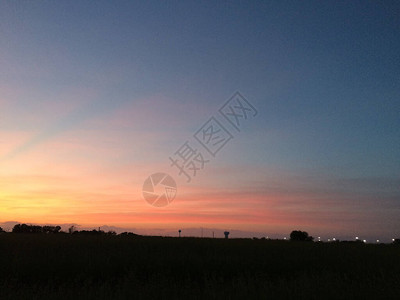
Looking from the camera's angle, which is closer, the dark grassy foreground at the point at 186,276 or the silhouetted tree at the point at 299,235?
the dark grassy foreground at the point at 186,276

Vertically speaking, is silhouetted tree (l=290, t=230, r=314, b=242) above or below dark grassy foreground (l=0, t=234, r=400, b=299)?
above

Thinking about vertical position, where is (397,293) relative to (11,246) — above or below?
below

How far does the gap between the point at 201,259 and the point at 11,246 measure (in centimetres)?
1354

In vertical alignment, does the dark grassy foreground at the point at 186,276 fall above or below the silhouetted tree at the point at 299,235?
below

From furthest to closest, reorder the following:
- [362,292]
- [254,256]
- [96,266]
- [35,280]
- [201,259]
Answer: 1. [254,256]
2. [201,259]
3. [96,266]
4. [35,280]
5. [362,292]

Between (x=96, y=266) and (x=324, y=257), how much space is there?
51.4ft

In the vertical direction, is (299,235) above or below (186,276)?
above

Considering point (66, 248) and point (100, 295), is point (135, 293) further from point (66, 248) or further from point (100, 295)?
point (66, 248)

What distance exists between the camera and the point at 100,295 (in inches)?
526

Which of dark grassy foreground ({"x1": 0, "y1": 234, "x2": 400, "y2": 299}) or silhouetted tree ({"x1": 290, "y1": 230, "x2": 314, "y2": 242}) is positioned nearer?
dark grassy foreground ({"x1": 0, "y1": 234, "x2": 400, "y2": 299})

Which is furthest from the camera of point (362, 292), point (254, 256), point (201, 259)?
point (254, 256)

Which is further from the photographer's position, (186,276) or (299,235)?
(299,235)

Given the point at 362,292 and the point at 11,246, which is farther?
the point at 11,246

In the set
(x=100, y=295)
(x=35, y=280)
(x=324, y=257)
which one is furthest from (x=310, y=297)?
(x=324, y=257)
